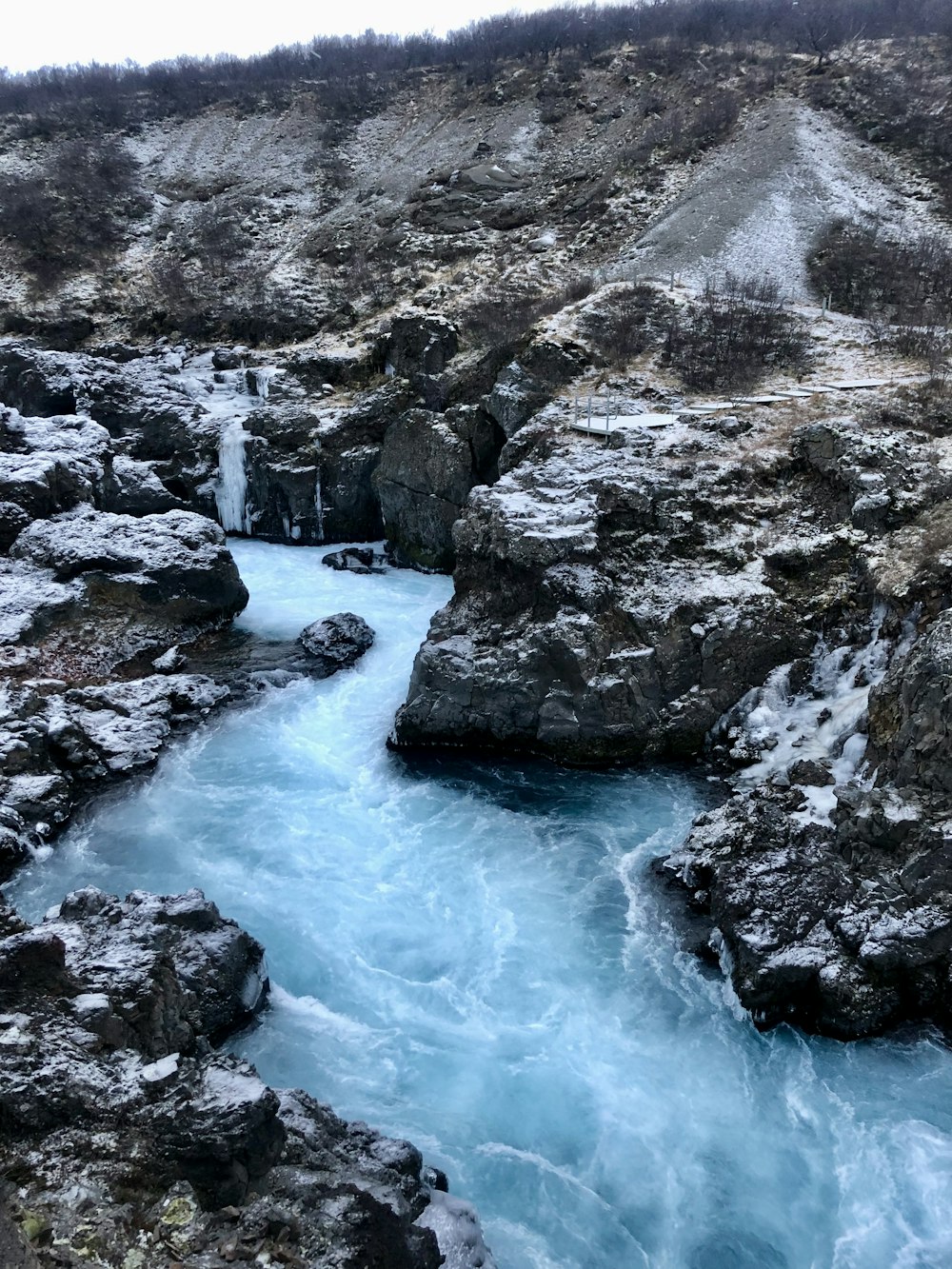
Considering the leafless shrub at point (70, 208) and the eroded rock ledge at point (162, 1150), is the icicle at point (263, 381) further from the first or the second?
the eroded rock ledge at point (162, 1150)

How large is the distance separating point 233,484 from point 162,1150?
25.2 meters

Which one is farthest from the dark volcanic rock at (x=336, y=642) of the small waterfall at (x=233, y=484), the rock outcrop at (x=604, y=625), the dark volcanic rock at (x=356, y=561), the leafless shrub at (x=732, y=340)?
the leafless shrub at (x=732, y=340)

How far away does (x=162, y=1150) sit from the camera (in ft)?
23.3

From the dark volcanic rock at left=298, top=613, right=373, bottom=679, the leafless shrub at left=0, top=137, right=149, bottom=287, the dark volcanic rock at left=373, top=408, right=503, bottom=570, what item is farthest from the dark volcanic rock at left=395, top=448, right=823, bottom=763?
the leafless shrub at left=0, top=137, right=149, bottom=287

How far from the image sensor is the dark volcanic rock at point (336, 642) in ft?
69.2

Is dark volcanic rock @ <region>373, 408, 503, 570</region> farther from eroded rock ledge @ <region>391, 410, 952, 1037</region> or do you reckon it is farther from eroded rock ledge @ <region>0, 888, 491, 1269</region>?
eroded rock ledge @ <region>0, 888, 491, 1269</region>

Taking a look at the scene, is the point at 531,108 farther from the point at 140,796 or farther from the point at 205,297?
the point at 140,796

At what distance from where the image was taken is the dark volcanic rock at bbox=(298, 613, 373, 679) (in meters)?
21.1

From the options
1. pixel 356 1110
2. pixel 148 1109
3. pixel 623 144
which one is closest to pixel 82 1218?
pixel 148 1109

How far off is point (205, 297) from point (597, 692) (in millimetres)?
34848

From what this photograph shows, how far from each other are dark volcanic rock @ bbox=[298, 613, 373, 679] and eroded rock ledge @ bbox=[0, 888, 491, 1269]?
11725 mm

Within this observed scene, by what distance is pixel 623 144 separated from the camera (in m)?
48.6

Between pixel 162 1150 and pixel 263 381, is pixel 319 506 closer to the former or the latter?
pixel 263 381

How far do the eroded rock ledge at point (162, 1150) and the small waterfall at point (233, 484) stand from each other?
21.7 meters
